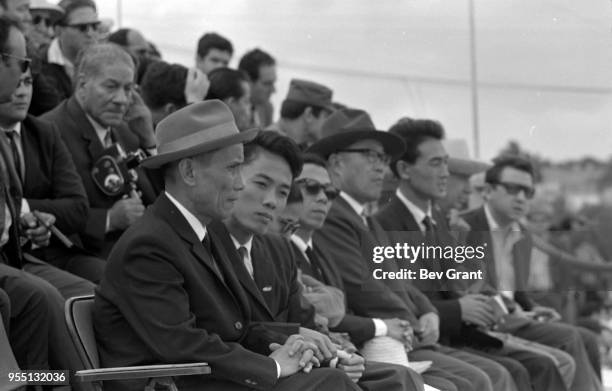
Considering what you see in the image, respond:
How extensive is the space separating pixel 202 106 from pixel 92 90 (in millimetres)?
1442

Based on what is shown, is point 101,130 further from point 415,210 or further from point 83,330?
point 83,330

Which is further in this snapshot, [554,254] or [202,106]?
[554,254]

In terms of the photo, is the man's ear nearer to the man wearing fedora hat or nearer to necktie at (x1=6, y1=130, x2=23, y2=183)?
the man wearing fedora hat

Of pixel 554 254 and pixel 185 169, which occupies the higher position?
pixel 185 169

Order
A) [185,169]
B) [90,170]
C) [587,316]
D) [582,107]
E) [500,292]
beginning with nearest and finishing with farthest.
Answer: [185,169] → [90,170] → [582,107] → [500,292] → [587,316]

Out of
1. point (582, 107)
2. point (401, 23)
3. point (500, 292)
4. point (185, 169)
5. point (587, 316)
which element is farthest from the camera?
point (587, 316)

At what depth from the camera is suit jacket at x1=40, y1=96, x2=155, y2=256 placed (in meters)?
4.84

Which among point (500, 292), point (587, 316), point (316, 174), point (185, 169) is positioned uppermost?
point (185, 169)

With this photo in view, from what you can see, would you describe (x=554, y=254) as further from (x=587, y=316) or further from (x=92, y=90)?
(x=587, y=316)

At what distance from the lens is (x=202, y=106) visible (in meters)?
3.83

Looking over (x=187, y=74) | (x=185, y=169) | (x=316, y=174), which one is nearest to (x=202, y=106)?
(x=185, y=169)

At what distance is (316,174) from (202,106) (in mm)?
1299

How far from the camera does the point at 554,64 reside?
5.44 m

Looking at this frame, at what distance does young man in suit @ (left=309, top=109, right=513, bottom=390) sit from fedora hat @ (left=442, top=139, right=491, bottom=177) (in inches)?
26.0
